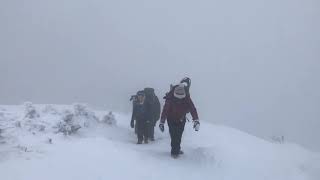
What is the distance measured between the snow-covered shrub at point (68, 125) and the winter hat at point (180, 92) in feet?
8.80

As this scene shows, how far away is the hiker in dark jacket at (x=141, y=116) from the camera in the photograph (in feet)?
49.5

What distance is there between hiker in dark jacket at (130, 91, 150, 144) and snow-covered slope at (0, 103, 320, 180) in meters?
0.34

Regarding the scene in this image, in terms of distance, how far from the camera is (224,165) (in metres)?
12.2

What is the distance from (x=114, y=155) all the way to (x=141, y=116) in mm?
3503

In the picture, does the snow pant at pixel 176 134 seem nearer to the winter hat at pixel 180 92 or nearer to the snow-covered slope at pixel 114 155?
the snow-covered slope at pixel 114 155

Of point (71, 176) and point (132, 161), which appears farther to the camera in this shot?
point (132, 161)

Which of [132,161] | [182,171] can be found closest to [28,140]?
[132,161]

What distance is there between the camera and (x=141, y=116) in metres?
15.3

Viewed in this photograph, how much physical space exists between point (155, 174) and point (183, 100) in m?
2.17

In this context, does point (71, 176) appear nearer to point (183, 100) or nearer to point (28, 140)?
point (28, 140)

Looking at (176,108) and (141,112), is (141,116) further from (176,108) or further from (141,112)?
(176,108)

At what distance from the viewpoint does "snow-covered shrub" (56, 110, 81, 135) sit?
1348 centimetres

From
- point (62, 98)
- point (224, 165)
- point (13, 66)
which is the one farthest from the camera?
point (13, 66)

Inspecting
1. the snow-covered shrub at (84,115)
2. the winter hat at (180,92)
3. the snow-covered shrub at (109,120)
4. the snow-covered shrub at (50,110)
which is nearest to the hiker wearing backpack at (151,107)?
the snow-covered shrub at (109,120)
